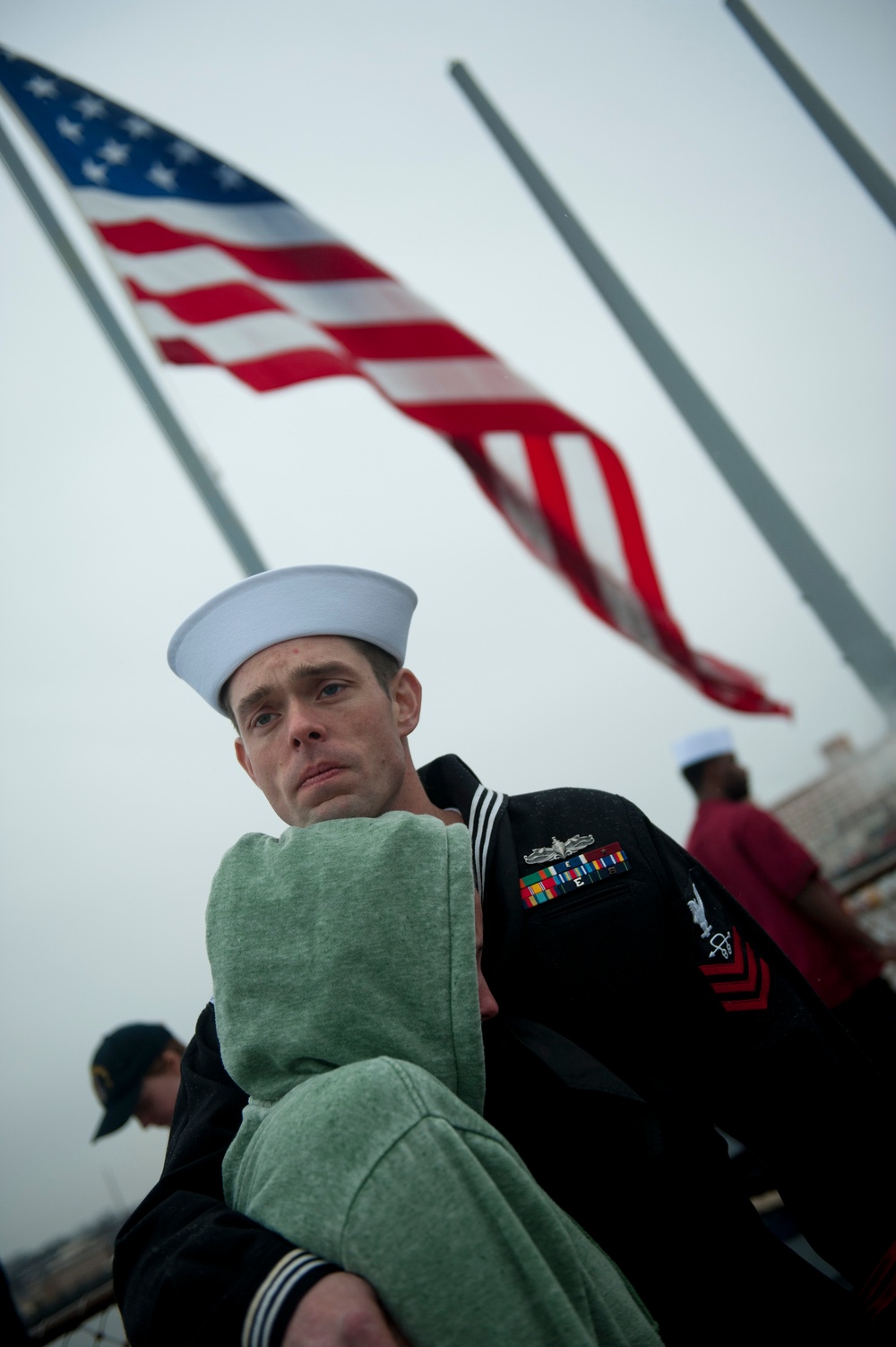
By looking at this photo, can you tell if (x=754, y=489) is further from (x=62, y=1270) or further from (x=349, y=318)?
(x=62, y=1270)

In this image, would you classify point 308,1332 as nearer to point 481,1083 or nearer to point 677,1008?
point 481,1083

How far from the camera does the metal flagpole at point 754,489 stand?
13.6 ft

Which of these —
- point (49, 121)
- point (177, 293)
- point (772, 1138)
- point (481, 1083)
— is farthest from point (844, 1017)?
point (49, 121)

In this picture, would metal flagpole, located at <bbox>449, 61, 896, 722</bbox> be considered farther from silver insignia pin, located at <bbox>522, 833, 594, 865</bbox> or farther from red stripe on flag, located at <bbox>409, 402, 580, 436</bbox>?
silver insignia pin, located at <bbox>522, 833, 594, 865</bbox>

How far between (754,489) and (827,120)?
97.4 inches

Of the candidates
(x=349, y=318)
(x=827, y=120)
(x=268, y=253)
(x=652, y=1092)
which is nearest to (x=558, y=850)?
(x=652, y=1092)

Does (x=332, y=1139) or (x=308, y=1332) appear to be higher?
(x=332, y=1139)

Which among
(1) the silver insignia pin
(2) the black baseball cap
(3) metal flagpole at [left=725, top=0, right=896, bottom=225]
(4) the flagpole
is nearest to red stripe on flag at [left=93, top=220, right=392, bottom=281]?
(4) the flagpole

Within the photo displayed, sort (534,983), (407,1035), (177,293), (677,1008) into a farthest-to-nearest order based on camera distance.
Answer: (177,293), (677,1008), (534,983), (407,1035)

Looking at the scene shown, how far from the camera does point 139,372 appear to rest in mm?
3568

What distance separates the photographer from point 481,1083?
95cm

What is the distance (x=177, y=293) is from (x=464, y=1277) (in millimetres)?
4139

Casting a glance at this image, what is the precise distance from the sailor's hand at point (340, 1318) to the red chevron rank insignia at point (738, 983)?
818mm

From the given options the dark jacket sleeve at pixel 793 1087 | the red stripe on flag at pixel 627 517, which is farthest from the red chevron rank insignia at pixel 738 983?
the red stripe on flag at pixel 627 517
